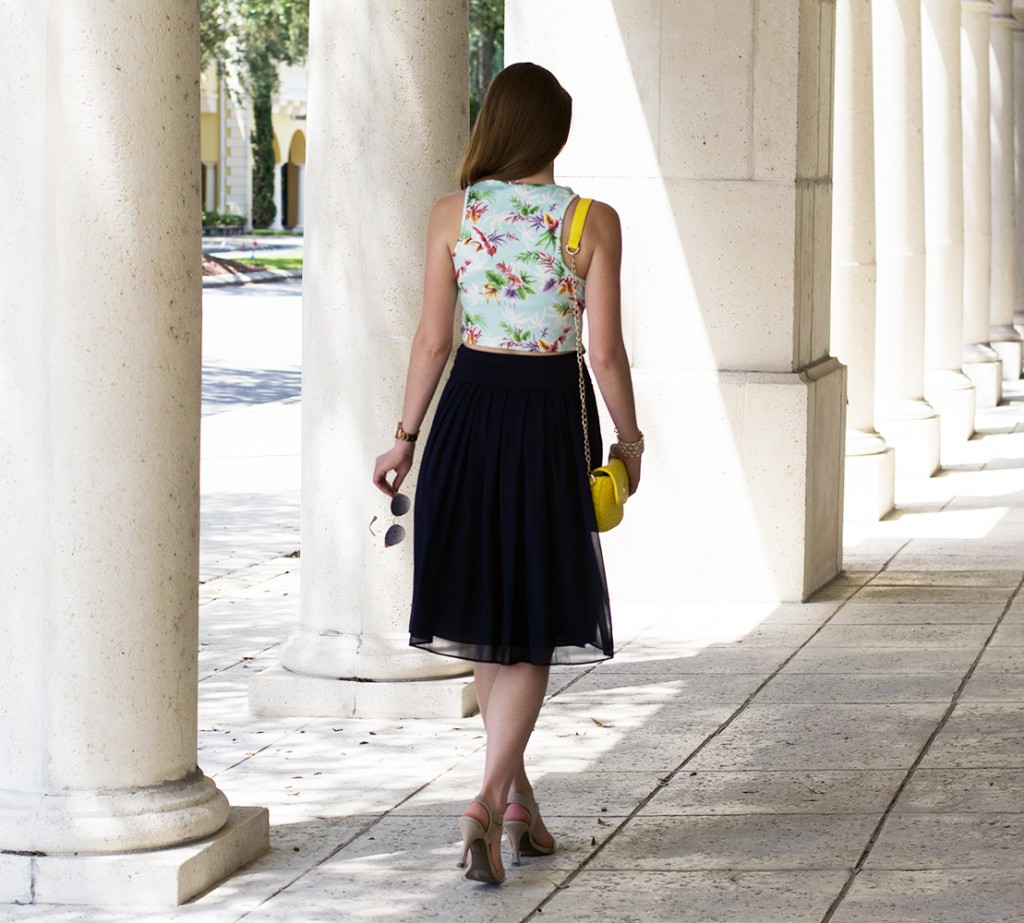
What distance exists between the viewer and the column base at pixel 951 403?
16531 mm

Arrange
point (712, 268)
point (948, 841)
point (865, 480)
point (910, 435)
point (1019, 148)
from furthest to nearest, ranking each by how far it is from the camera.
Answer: point (1019, 148)
point (910, 435)
point (865, 480)
point (712, 268)
point (948, 841)

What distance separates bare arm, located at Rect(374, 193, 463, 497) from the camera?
16.6 feet

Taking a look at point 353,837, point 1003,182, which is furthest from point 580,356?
point 1003,182

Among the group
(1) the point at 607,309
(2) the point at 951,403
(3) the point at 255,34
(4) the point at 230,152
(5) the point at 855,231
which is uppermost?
(3) the point at 255,34

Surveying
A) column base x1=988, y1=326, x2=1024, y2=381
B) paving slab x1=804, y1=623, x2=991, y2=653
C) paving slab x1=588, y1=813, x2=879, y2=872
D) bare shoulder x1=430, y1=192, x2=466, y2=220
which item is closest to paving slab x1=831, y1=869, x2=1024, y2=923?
paving slab x1=588, y1=813, x2=879, y2=872

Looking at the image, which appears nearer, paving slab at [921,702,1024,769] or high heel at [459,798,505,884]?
high heel at [459,798,505,884]

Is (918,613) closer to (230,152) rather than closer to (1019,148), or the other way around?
(1019,148)

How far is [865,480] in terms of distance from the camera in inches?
475

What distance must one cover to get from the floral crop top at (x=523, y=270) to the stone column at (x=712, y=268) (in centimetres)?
447

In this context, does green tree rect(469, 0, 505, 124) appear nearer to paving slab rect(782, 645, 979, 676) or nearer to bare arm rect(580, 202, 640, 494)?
paving slab rect(782, 645, 979, 676)

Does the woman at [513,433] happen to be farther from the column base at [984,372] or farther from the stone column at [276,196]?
the stone column at [276,196]

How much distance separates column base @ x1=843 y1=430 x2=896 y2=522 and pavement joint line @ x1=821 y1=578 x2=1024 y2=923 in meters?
2.88

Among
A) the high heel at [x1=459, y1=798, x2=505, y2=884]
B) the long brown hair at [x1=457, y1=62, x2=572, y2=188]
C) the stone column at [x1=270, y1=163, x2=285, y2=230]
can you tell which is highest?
the stone column at [x1=270, y1=163, x2=285, y2=230]

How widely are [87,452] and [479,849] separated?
131 centimetres
